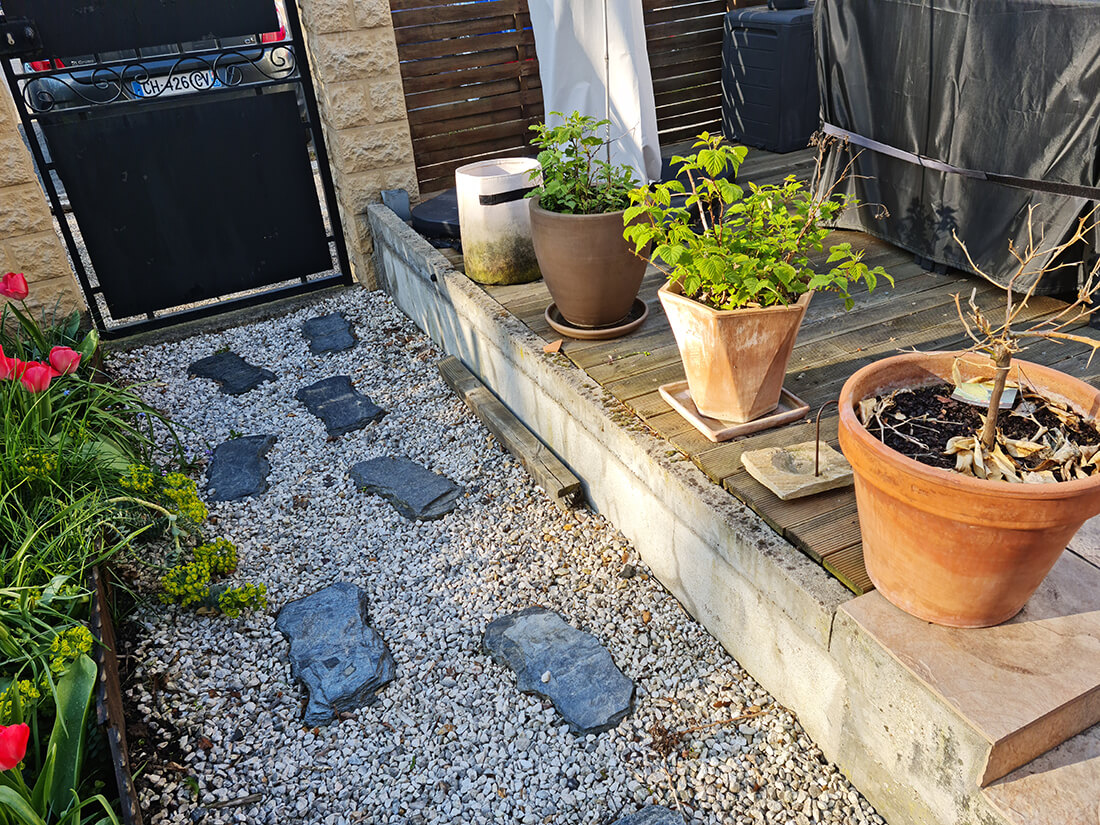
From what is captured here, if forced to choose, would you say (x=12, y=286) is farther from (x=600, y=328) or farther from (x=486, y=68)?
(x=486, y=68)

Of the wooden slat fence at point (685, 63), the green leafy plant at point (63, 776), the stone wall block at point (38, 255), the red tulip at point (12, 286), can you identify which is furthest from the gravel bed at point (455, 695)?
the wooden slat fence at point (685, 63)

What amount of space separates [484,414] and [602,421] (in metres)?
1.01

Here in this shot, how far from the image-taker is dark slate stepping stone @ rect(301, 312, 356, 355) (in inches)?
183

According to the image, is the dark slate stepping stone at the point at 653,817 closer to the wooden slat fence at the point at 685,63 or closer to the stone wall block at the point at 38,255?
the stone wall block at the point at 38,255

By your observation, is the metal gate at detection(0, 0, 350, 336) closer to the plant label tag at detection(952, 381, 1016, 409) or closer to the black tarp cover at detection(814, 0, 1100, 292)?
the black tarp cover at detection(814, 0, 1100, 292)

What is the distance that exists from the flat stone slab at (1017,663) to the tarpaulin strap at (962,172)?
1680 millimetres

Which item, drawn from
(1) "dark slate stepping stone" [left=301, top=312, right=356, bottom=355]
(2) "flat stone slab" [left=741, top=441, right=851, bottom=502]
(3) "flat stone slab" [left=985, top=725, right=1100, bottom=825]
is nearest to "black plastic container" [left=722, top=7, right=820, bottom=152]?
(1) "dark slate stepping stone" [left=301, top=312, right=356, bottom=355]

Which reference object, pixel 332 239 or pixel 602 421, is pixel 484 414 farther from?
pixel 332 239

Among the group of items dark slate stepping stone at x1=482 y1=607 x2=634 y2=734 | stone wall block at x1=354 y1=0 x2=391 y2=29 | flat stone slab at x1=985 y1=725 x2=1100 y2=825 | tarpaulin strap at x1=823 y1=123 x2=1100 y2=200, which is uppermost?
stone wall block at x1=354 y1=0 x2=391 y2=29

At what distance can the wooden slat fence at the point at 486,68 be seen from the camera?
4871 mm

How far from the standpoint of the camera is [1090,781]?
5.24 feet

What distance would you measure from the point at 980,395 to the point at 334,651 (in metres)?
2.01

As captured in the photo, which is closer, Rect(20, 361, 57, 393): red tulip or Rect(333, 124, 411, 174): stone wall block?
Rect(20, 361, 57, 393): red tulip

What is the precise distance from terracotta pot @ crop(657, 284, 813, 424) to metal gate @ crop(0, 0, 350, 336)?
130 inches
